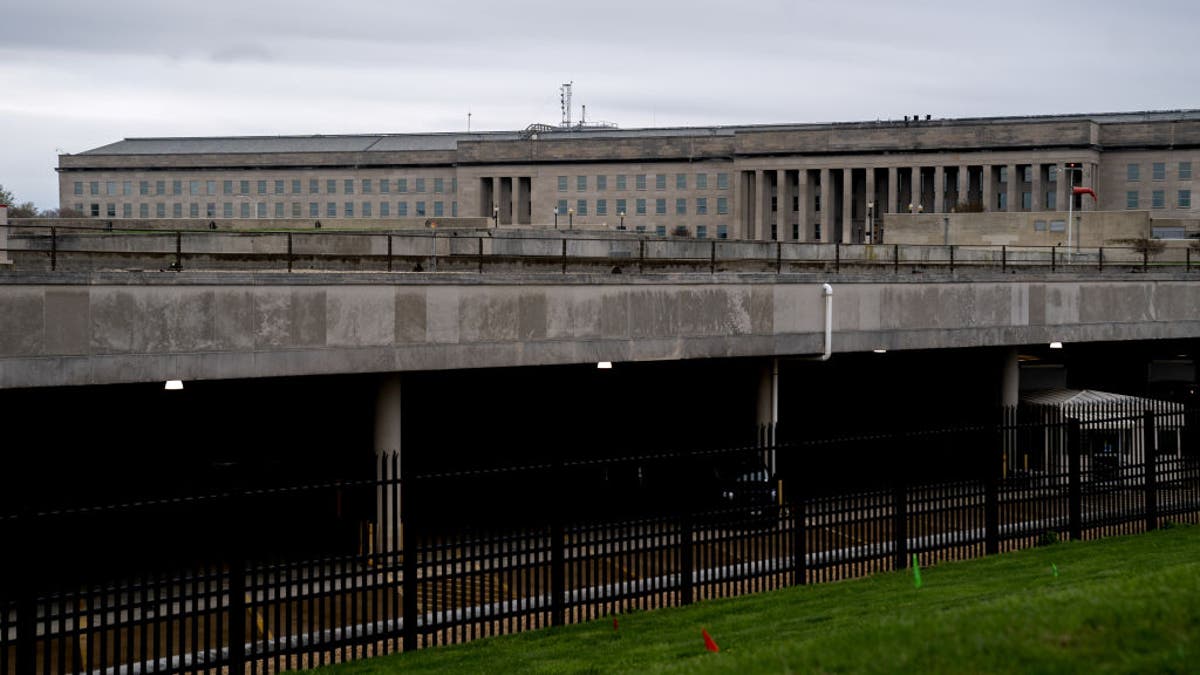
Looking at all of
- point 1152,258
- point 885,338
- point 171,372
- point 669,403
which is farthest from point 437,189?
point 171,372

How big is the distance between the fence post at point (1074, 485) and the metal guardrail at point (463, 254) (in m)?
12.7

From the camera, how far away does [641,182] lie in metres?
141

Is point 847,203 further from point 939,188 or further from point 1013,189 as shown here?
point 1013,189

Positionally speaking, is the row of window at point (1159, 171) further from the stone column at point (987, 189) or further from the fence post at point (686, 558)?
the fence post at point (686, 558)

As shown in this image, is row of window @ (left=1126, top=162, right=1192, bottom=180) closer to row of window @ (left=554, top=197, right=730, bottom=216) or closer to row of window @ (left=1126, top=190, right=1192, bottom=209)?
row of window @ (left=1126, top=190, right=1192, bottom=209)

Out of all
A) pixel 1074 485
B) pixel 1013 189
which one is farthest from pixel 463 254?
pixel 1013 189

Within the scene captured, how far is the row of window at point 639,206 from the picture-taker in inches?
5522

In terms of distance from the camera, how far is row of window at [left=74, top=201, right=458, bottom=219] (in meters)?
149

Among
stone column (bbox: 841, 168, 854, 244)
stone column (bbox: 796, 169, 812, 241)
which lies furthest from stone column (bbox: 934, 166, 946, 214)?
stone column (bbox: 796, 169, 812, 241)

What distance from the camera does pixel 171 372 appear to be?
988 inches

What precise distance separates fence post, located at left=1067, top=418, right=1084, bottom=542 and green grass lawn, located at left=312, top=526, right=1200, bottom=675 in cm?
51

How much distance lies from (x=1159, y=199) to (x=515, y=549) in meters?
118

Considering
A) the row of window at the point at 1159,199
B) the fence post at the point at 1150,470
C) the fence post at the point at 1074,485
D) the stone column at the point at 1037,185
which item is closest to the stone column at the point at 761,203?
the stone column at the point at 1037,185

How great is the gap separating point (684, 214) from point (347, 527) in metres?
124
